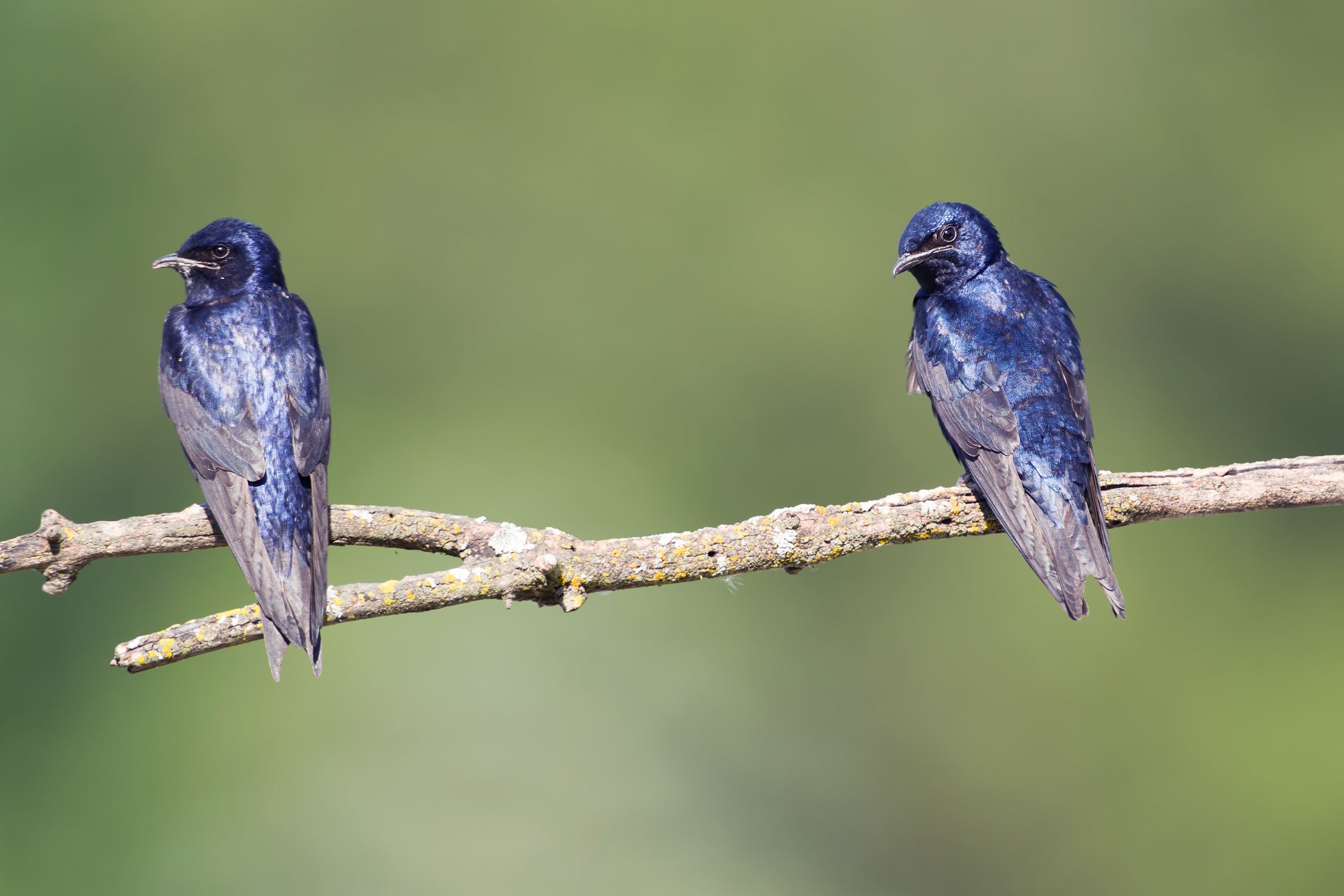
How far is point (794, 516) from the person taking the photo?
2.76 m

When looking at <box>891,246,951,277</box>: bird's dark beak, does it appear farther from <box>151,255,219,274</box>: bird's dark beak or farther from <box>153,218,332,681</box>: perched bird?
<box>151,255,219,274</box>: bird's dark beak

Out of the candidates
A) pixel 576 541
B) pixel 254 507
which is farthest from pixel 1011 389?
pixel 254 507

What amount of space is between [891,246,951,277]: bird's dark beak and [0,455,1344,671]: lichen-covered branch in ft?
2.82

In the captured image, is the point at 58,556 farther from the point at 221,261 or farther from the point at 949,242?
the point at 949,242

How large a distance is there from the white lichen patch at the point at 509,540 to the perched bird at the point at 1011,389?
3.86ft

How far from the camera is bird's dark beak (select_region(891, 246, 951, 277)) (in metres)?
3.55

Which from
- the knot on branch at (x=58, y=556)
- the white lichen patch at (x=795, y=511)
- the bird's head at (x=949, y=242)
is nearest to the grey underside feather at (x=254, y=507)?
the knot on branch at (x=58, y=556)

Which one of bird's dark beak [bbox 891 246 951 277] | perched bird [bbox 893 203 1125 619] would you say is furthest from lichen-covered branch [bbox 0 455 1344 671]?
bird's dark beak [bbox 891 246 951 277]

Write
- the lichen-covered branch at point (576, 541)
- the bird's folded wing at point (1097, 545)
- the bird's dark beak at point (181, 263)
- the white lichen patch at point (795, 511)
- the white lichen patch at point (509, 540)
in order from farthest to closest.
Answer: the bird's dark beak at point (181, 263)
the bird's folded wing at point (1097, 545)
the white lichen patch at point (795, 511)
the white lichen patch at point (509, 540)
the lichen-covered branch at point (576, 541)

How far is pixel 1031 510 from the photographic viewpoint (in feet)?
9.79

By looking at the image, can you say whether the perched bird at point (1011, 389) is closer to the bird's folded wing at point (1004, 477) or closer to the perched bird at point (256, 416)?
the bird's folded wing at point (1004, 477)

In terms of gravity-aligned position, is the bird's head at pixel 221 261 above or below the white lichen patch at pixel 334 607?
above

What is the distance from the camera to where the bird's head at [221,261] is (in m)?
3.57

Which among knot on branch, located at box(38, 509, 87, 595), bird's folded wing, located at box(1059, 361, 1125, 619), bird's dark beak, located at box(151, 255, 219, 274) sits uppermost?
bird's dark beak, located at box(151, 255, 219, 274)
